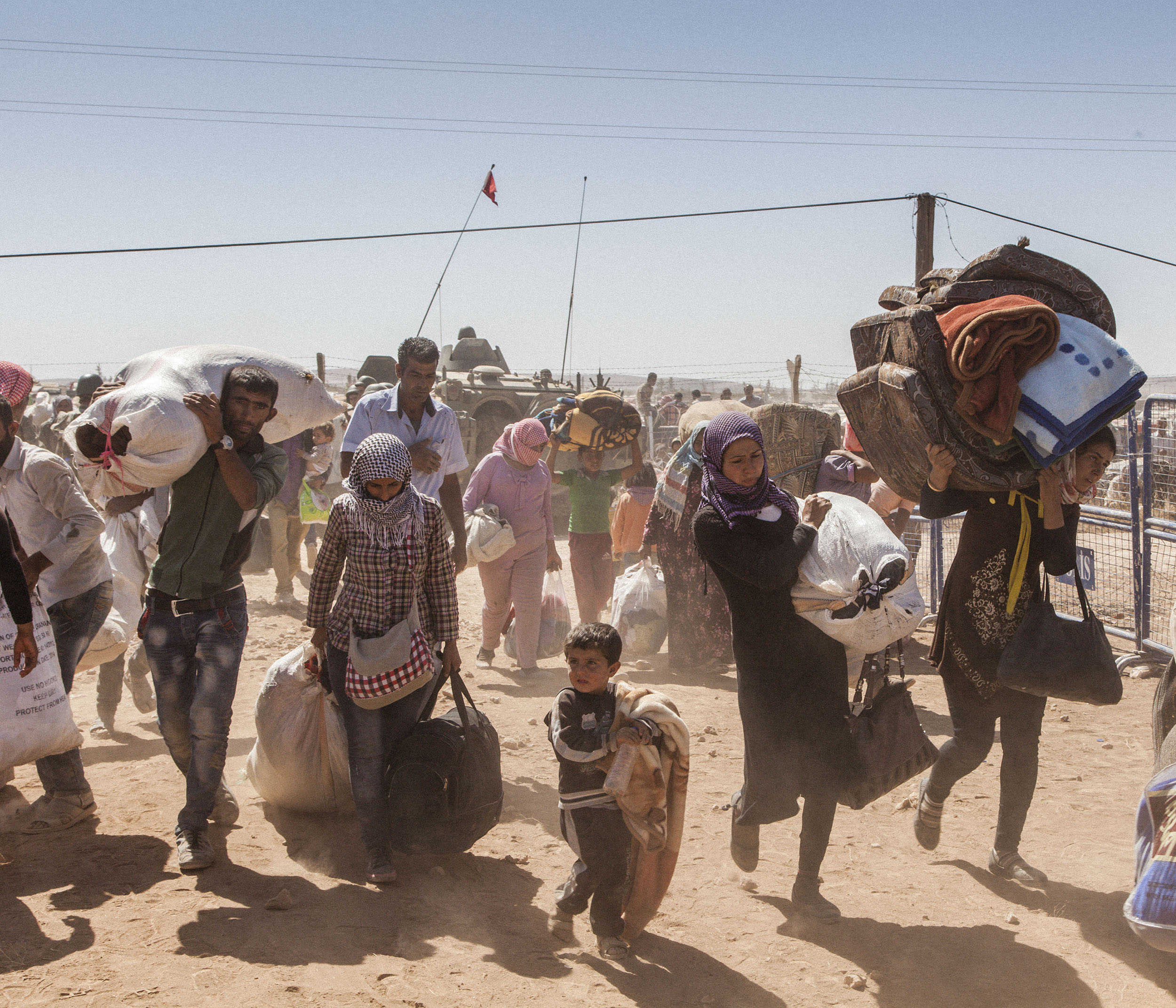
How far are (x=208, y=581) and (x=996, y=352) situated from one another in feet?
9.42

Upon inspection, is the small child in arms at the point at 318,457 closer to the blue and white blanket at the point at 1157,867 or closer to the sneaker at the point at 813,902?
the sneaker at the point at 813,902

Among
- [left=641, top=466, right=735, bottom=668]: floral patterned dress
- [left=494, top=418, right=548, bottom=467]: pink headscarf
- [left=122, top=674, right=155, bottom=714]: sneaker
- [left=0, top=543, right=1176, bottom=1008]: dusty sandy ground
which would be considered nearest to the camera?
[left=0, top=543, right=1176, bottom=1008]: dusty sandy ground

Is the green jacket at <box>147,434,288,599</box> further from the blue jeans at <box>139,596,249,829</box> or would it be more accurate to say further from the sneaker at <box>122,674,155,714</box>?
the sneaker at <box>122,674,155,714</box>

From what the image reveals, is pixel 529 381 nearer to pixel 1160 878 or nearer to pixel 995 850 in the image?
pixel 995 850

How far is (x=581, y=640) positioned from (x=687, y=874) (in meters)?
1.35

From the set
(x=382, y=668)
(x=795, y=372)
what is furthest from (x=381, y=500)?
(x=795, y=372)

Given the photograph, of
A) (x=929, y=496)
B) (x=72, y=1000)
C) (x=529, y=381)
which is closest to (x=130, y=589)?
(x=72, y=1000)

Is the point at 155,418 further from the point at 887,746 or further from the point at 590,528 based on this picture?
the point at 590,528

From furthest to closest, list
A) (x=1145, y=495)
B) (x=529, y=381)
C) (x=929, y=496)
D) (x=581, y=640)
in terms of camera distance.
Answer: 1. (x=529, y=381)
2. (x=1145, y=495)
3. (x=929, y=496)
4. (x=581, y=640)

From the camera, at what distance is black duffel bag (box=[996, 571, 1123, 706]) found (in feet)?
11.0

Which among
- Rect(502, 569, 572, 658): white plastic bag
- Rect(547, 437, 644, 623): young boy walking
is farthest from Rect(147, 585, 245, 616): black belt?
Rect(547, 437, 644, 623): young boy walking

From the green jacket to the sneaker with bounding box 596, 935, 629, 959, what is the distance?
1.92m

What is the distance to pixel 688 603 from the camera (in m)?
7.51

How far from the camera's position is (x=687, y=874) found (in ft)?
13.3
